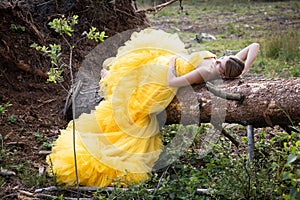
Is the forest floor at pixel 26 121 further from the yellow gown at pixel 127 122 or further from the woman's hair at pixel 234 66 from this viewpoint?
the woman's hair at pixel 234 66

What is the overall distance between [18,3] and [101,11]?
46.2 inches

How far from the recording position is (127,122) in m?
3.88

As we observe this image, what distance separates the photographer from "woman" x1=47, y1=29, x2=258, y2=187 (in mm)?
3699

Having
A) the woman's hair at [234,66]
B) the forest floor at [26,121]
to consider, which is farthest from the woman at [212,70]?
the forest floor at [26,121]

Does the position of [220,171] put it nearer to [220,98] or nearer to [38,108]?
[220,98]

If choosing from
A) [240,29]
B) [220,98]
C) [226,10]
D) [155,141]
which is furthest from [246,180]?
[226,10]

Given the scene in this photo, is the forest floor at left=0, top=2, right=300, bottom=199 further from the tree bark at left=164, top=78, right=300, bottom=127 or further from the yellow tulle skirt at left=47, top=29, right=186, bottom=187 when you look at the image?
the tree bark at left=164, top=78, right=300, bottom=127

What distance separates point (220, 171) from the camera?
3.51 meters

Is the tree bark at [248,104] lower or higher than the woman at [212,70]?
lower

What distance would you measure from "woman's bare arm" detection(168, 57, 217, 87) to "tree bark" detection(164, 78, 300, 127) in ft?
0.25

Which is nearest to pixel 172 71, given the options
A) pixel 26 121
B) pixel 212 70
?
pixel 212 70

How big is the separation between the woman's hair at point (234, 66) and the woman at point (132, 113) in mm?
38

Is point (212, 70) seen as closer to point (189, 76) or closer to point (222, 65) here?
point (222, 65)

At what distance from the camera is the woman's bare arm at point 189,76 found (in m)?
3.71
